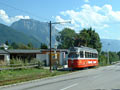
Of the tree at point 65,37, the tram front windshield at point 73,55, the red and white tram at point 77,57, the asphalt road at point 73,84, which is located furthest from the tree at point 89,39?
the asphalt road at point 73,84

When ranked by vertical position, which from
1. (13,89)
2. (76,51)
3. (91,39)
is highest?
(91,39)

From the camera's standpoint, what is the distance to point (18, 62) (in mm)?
31125

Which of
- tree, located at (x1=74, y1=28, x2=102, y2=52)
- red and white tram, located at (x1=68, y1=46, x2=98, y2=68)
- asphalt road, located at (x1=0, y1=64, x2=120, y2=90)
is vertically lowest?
asphalt road, located at (x1=0, y1=64, x2=120, y2=90)

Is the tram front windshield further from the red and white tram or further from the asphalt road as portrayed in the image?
the asphalt road

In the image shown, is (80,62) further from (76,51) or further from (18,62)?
(18,62)

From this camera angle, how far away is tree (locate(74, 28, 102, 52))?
77.5 meters

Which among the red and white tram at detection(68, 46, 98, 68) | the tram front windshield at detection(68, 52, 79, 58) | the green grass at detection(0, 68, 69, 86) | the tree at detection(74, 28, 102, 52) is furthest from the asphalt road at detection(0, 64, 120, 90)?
the tree at detection(74, 28, 102, 52)

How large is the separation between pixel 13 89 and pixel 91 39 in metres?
70.2

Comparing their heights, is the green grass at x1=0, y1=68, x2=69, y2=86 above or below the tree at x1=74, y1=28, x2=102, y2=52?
below

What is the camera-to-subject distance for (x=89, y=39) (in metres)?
79.6

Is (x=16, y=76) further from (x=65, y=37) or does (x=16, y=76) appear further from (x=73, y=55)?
(x=65, y=37)

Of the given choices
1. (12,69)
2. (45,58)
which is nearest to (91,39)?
(45,58)

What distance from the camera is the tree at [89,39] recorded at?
7750 cm

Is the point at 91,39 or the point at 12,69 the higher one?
the point at 91,39
